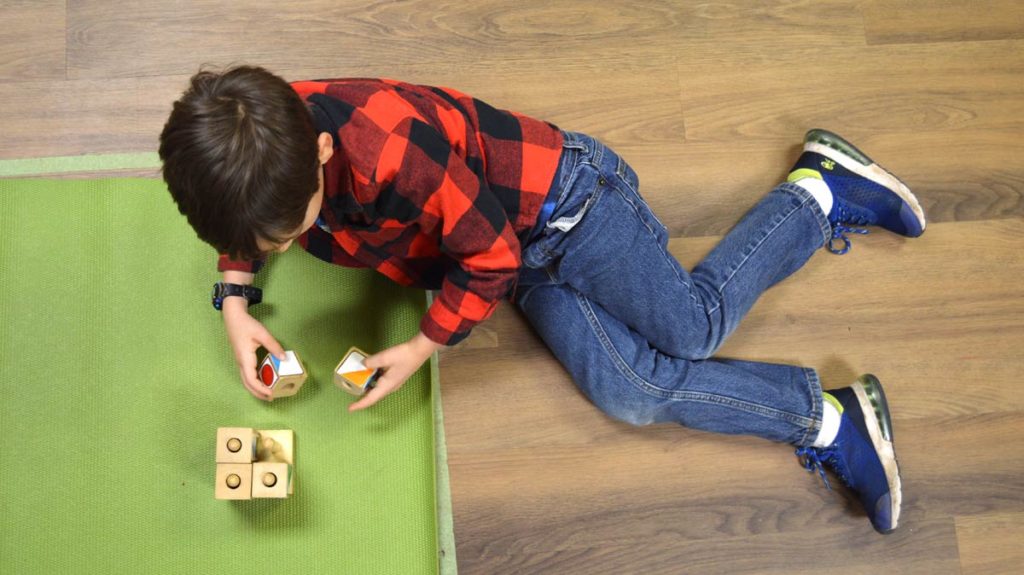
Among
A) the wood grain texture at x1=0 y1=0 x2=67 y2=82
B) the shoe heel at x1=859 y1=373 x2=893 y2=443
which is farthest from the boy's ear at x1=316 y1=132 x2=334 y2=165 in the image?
the shoe heel at x1=859 y1=373 x2=893 y2=443

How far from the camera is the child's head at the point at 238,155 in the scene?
26.1 inches

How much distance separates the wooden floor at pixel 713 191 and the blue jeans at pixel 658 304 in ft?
0.23

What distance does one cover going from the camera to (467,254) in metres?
0.84

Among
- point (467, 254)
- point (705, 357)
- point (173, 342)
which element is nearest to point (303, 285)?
point (173, 342)

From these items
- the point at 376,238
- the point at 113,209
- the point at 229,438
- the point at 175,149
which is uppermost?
the point at 175,149

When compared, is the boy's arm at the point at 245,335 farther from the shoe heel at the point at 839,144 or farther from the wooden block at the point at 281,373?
the shoe heel at the point at 839,144

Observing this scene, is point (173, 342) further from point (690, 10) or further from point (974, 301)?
point (974, 301)

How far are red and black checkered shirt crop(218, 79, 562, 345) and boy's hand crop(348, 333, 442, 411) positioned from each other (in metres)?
0.04

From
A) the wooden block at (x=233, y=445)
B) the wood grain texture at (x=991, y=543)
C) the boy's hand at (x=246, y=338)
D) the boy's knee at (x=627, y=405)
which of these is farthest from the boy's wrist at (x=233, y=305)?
the wood grain texture at (x=991, y=543)

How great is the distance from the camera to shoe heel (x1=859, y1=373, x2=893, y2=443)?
3.71ft

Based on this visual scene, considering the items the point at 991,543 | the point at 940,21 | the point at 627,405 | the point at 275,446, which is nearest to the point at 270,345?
the point at 275,446

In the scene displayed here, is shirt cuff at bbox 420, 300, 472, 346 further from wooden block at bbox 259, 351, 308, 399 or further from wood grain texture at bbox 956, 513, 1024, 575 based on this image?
wood grain texture at bbox 956, 513, 1024, 575

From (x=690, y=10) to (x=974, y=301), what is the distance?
60cm

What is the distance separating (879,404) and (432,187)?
0.72 meters
